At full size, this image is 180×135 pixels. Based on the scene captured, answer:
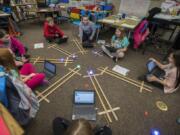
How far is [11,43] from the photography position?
2.83m

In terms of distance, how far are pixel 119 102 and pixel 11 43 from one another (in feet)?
7.66

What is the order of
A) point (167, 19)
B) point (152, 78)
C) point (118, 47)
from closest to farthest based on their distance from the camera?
1. point (152, 78)
2. point (118, 47)
3. point (167, 19)

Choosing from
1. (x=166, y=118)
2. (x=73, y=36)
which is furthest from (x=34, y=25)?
(x=166, y=118)

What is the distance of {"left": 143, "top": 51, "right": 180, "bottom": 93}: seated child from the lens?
2.28 meters

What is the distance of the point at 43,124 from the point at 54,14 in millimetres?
4851

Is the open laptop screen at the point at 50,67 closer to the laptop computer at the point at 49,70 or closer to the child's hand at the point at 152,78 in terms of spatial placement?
the laptop computer at the point at 49,70

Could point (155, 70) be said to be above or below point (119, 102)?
above

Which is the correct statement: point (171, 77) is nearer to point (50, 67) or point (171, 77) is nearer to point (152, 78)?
point (152, 78)

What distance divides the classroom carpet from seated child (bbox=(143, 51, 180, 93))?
0.13m

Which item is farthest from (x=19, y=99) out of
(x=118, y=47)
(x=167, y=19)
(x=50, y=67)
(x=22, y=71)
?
(x=167, y=19)

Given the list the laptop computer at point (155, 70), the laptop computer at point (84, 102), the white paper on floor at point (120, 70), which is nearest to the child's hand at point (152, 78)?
the laptop computer at point (155, 70)

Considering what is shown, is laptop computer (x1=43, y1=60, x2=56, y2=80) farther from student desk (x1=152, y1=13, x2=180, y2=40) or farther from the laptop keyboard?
student desk (x1=152, y1=13, x2=180, y2=40)

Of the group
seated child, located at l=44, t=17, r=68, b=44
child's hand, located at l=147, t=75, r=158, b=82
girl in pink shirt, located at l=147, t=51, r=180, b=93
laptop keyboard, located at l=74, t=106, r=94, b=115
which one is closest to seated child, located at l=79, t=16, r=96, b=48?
seated child, located at l=44, t=17, r=68, b=44

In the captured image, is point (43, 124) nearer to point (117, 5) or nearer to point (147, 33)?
point (147, 33)
